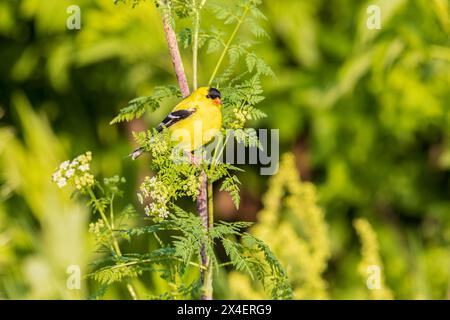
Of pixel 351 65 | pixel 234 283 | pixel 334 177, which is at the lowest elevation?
pixel 234 283

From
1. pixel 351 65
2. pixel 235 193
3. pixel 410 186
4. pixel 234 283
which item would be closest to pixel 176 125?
pixel 235 193

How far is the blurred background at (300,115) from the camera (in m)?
4.19

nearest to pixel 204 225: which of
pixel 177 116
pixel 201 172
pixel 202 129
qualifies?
pixel 201 172

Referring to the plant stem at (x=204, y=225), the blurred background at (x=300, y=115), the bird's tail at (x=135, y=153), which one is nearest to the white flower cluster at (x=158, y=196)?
the plant stem at (x=204, y=225)

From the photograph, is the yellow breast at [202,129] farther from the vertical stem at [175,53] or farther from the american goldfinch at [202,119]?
Answer: the vertical stem at [175,53]

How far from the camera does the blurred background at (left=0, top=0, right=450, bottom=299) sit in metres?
4.19

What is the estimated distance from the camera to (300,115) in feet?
15.2

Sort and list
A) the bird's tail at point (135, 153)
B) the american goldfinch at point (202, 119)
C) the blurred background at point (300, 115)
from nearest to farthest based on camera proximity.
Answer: the american goldfinch at point (202, 119) → the bird's tail at point (135, 153) → the blurred background at point (300, 115)

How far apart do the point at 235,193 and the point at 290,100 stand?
308cm

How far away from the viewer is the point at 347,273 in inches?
191

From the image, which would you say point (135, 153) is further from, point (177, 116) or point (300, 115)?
point (300, 115)

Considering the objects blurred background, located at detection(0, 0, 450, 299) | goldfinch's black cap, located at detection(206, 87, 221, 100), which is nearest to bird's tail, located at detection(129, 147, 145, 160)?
goldfinch's black cap, located at detection(206, 87, 221, 100)

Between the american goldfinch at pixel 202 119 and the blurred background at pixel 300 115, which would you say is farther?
the blurred background at pixel 300 115

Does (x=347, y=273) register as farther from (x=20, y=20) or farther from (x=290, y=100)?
(x=20, y=20)
